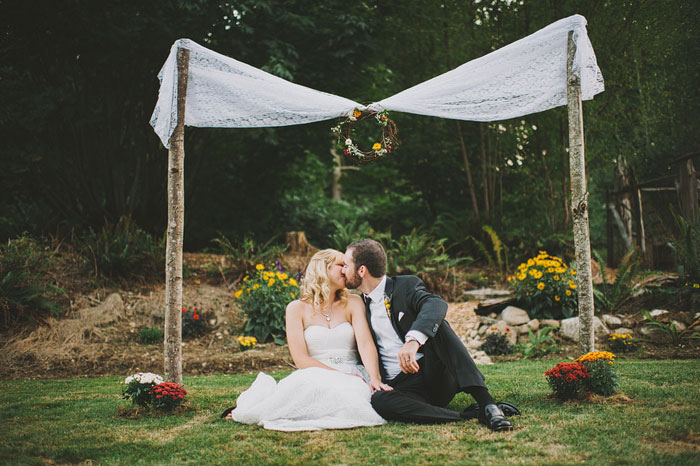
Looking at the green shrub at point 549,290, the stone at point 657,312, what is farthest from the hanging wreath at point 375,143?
the stone at point 657,312

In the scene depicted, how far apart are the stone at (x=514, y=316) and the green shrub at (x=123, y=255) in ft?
18.0

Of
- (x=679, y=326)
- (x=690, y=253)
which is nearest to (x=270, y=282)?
(x=679, y=326)

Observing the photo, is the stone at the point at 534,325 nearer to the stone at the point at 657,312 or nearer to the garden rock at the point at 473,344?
the garden rock at the point at 473,344

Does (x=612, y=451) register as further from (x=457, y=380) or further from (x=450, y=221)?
(x=450, y=221)

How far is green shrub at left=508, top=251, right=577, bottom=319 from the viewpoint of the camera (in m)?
7.36

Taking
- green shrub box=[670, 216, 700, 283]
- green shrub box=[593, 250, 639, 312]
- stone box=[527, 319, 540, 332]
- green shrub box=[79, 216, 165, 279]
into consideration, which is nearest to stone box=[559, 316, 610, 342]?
stone box=[527, 319, 540, 332]

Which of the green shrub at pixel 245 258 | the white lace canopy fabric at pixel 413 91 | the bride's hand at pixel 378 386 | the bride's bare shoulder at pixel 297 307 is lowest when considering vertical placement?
the bride's hand at pixel 378 386

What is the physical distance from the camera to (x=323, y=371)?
388 centimetres

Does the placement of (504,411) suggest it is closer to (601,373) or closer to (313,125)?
(601,373)

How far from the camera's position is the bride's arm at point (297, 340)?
4109 mm

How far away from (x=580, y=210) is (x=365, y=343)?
2.12 metres

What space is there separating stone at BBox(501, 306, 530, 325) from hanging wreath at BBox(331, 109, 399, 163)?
3.59 m

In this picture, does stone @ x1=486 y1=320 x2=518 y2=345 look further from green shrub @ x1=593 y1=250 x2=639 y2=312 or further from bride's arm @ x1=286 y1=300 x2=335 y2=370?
bride's arm @ x1=286 y1=300 x2=335 y2=370

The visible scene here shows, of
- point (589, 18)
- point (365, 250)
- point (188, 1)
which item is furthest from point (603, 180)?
point (365, 250)
